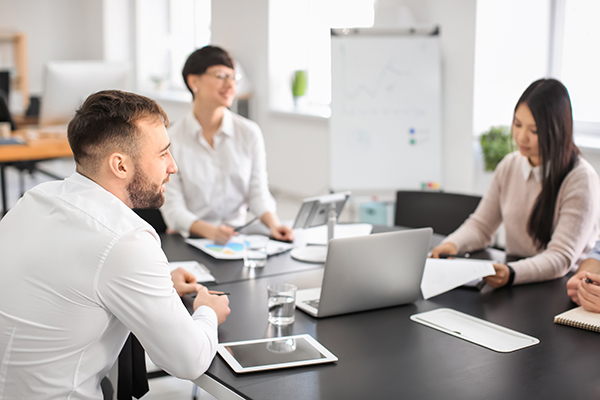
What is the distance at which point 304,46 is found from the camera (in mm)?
6219

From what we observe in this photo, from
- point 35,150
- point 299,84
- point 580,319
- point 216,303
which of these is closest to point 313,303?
point 216,303

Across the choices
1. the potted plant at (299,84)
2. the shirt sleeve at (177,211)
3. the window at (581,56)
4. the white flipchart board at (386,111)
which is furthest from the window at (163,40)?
the shirt sleeve at (177,211)

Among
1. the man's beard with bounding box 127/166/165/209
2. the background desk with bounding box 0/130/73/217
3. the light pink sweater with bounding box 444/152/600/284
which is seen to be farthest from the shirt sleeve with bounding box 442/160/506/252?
the background desk with bounding box 0/130/73/217

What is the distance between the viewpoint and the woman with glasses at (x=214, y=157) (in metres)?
2.59

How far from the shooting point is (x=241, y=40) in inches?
256

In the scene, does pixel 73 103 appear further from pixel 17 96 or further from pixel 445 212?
pixel 17 96

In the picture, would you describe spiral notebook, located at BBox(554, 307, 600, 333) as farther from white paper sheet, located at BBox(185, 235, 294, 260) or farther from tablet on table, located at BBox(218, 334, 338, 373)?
white paper sheet, located at BBox(185, 235, 294, 260)

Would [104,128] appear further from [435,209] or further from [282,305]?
[435,209]

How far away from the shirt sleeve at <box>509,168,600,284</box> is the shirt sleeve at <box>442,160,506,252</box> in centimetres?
31

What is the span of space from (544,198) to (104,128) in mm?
1448

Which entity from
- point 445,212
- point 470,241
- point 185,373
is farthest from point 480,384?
point 445,212

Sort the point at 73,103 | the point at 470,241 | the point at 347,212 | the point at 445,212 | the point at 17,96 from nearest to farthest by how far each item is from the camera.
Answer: the point at 470,241, the point at 445,212, the point at 73,103, the point at 347,212, the point at 17,96

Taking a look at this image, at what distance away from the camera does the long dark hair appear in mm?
1985

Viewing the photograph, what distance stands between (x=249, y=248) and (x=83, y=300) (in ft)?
2.80
